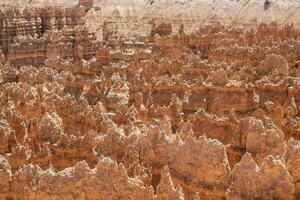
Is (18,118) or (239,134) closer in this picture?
(239,134)

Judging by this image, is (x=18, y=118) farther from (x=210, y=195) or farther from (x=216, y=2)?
(x=216, y=2)

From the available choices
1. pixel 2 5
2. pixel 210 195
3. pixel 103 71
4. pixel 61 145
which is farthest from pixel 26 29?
pixel 210 195

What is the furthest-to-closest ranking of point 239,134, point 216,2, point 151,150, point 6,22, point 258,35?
point 216,2 < point 6,22 < point 258,35 < point 239,134 < point 151,150

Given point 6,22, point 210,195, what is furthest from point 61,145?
point 6,22

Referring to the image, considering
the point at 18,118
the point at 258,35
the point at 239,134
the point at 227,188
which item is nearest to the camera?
the point at 227,188

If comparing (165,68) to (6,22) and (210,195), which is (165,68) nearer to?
(210,195)

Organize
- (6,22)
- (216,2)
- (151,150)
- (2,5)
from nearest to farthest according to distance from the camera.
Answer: (151,150), (6,22), (2,5), (216,2)
